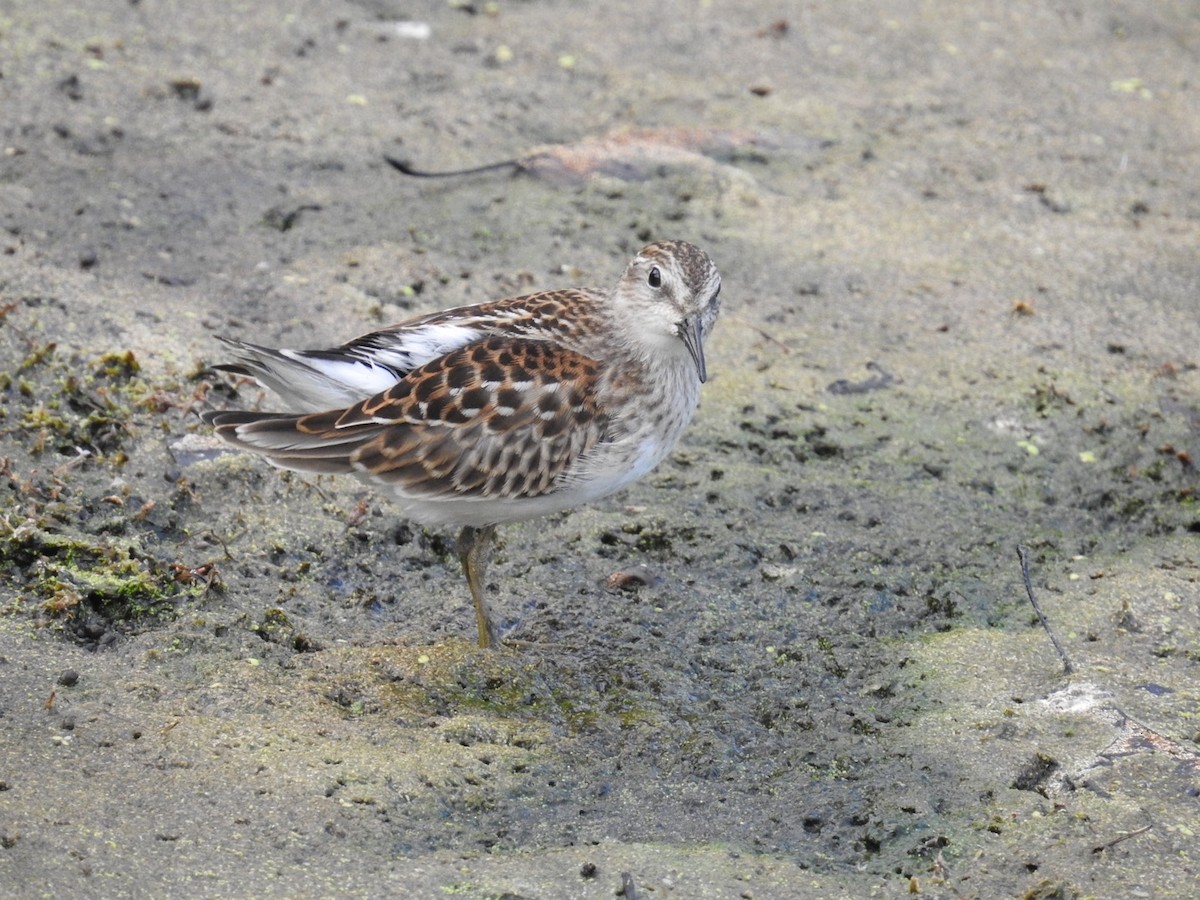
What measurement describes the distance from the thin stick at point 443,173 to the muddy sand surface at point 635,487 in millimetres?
103

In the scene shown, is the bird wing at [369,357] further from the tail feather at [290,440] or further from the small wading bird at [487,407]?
the tail feather at [290,440]

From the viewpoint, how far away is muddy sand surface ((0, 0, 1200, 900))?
4.51 metres

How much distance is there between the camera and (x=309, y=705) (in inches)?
196

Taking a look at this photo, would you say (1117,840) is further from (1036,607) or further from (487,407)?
(487,407)

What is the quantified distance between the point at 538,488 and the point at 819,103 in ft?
16.8

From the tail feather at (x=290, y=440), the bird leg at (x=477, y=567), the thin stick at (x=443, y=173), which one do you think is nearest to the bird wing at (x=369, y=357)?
the tail feather at (x=290, y=440)

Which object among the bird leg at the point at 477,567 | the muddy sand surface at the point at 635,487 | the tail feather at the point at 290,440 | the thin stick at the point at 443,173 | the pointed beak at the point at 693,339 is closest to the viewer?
the muddy sand surface at the point at 635,487

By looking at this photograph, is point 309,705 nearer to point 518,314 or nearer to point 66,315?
point 518,314

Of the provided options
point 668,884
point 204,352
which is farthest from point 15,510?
point 668,884

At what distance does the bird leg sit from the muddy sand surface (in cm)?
9

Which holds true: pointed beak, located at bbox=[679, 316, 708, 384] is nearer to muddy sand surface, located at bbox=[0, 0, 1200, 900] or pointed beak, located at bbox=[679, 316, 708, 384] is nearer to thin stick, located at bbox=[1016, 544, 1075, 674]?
muddy sand surface, located at bbox=[0, 0, 1200, 900]

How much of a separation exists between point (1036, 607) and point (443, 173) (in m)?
4.40

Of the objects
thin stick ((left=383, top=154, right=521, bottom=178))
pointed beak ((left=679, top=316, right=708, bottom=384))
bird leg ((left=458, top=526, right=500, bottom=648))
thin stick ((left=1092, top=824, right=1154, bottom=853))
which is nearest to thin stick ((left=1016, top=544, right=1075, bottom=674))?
thin stick ((left=1092, top=824, right=1154, bottom=853))

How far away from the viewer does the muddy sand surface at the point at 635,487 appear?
4.51 meters
